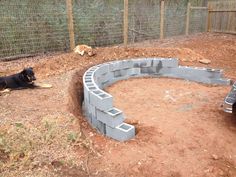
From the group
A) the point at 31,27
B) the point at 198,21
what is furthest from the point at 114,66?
the point at 198,21

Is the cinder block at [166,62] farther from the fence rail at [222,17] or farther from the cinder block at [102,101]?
the fence rail at [222,17]

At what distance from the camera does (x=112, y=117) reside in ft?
10.2

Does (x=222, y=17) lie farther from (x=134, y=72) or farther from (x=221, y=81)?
(x=134, y=72)

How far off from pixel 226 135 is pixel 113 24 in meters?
5.77

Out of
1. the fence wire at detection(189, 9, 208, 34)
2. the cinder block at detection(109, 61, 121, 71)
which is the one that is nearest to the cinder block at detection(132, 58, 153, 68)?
the cinder block at detection(109, 61, 121, 71)

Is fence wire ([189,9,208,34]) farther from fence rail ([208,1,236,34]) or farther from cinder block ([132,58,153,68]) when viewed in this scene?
cinder block ([132,58,153,68])

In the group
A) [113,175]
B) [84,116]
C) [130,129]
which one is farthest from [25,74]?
[113,175]

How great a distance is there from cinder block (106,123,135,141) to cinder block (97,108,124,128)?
0.06m

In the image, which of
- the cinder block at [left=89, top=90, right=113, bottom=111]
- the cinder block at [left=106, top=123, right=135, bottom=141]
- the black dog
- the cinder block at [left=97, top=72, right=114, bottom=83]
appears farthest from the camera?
the cinder block at [left=97, top=72, right=114, bottom=83]

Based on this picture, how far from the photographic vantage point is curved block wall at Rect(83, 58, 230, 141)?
3.38 m

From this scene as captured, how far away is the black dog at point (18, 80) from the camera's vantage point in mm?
4262

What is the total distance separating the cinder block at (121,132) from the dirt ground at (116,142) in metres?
0.08

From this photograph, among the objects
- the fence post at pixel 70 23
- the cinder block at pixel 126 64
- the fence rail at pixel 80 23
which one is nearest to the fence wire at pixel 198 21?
the fence rail at pixel 80 23

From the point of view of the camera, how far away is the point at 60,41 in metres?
6.85
